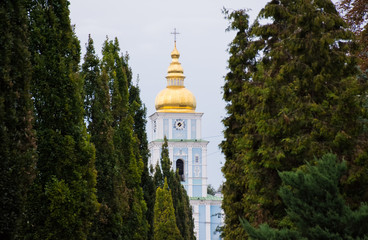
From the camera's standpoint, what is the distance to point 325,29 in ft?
61.9

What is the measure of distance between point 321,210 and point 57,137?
5.71 m

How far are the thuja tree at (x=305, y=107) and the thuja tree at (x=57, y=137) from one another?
432cm

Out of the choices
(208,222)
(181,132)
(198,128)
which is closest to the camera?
(208,222)

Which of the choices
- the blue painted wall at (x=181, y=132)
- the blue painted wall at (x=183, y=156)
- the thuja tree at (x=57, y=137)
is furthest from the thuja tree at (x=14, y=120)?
the blue painted wall at (x=181, y=132)

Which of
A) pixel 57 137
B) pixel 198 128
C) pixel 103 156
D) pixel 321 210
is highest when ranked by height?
pixel 198 128

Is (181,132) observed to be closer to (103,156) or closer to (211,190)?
(211,190)

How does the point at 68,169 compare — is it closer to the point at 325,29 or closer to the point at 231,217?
the point at 325,29

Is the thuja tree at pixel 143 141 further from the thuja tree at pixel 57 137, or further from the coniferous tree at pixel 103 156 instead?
the thuja tree at pixel 57 137

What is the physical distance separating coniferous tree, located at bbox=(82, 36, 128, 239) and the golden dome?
2516 inches

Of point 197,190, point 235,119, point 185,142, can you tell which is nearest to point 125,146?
point 235,119

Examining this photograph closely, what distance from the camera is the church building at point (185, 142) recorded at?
86062 mm

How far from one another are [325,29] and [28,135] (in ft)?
27.4

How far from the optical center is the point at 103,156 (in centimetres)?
2214

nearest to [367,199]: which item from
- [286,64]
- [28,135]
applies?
[286,64]
